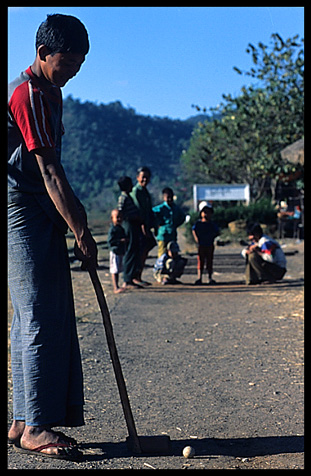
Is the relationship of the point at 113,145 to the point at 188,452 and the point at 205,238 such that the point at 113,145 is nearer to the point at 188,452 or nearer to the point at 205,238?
the point at 205,238

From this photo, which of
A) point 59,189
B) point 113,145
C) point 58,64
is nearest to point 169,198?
point 58,64

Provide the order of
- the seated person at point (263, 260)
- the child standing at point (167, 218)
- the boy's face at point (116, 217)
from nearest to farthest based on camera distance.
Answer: the boy's face at point (116, 217), the seated person at point (263, 260), the child standing at point (167, 218)

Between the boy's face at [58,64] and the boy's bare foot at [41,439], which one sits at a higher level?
the boy's face at [58,64]

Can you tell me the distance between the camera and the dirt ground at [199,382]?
3494 mm

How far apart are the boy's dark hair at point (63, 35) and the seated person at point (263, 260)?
7.34 m

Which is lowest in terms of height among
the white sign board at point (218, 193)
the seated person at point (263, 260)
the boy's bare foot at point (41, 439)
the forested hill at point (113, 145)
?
the boy's bare foot at point (41, 439)

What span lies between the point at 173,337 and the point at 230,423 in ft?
8.58

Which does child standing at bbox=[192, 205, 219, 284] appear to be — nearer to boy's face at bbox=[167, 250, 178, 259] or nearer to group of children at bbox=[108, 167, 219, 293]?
group of children at bbox=[108, 167, 219, 293]

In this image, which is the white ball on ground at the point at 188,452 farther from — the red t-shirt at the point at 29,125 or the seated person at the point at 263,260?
the seated person at the point at 263,260

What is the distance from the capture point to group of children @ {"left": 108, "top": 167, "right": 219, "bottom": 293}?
10.0 meters

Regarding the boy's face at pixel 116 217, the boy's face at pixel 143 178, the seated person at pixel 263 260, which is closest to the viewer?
the boy's face at pixel 116 217

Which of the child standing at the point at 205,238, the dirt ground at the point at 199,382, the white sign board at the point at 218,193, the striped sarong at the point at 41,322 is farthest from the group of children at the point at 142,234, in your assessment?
the white sign board at the point at 218,193

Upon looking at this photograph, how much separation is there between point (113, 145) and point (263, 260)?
97.0 metres

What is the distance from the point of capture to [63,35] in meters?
3.41
